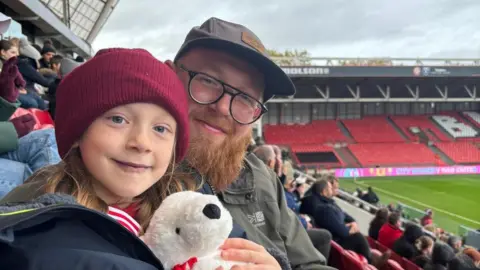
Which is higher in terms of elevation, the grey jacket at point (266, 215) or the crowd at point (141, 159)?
the crowd at point (141, 159)

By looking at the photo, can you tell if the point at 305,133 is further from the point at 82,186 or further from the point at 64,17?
the point at 82,186

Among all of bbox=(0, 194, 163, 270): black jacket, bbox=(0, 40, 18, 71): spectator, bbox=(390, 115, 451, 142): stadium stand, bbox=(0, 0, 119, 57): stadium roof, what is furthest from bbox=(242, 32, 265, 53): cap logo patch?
bbox=(390, 115, 451, 142): stadium stand

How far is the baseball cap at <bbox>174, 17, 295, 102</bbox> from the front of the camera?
1.36 m

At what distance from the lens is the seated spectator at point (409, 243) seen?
4.71 m

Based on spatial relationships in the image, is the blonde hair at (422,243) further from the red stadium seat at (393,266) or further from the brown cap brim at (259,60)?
the brown cap brim at (259,60)

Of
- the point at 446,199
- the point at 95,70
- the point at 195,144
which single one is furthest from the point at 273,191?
the point at 446,199

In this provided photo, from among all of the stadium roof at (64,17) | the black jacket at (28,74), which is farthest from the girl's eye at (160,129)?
the stadium roof at (64,17)

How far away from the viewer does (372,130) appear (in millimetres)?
28172

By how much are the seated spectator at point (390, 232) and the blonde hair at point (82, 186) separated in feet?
16.0

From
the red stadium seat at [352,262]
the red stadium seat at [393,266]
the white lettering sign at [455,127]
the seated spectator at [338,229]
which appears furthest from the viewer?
the white lettering sign at [455,127]

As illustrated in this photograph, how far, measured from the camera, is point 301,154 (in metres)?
24.1

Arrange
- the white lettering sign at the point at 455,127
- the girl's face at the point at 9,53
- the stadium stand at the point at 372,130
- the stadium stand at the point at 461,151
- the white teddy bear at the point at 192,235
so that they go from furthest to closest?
1. the white lettering sign at the point at 455,127
2. the stadium stand at the point at 372,130
3. the stadium stand at the point at 461,151
4. the girl's face at the point at 9,53
5. the white teddy bear at the point at 192,235

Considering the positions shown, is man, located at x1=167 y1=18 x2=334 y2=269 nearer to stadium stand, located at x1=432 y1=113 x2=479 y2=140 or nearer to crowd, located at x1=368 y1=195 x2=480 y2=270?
crowd, located at x1=368 y1=195 x2=480 y2=270

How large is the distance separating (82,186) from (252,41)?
772mm
